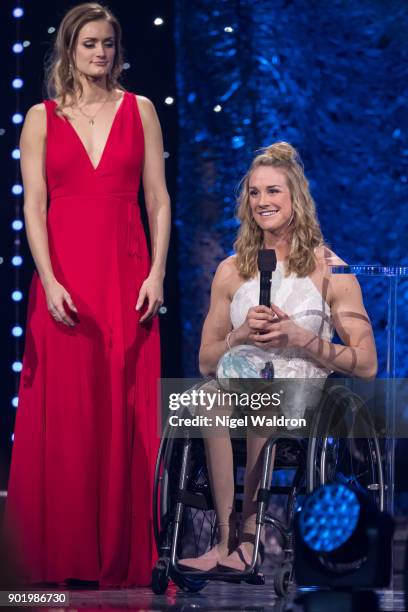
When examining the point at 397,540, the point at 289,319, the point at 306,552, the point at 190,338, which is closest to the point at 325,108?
the point at 190,338

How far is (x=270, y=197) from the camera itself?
3.33 metres

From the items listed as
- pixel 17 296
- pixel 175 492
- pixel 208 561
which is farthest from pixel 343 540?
pixel 17 296

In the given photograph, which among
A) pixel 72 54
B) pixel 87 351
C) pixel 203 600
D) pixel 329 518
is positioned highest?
pixel 72 54

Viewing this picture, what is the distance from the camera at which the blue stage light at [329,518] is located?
2.46 metres

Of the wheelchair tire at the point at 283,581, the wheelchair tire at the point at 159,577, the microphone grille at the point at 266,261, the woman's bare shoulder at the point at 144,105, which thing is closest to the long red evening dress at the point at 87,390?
the woman's bare shoulder at the point at 144,105

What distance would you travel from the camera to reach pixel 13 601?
9.33 ft

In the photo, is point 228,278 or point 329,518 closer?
point 329,518

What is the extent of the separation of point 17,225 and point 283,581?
163 cm

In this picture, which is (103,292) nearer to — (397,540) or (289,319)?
(289,319)

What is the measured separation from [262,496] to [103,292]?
81 centimetres

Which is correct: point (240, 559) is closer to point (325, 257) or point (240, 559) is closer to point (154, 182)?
point (325, 257)

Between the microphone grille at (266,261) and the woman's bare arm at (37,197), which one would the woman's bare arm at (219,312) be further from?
the microphone grille at (266,261)

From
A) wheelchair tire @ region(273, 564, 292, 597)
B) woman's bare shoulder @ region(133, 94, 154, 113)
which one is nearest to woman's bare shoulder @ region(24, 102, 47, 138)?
woman's bare shoulder @ region(133, 94, 154, 113)

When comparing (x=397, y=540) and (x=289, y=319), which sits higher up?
(x=289, y=319)
